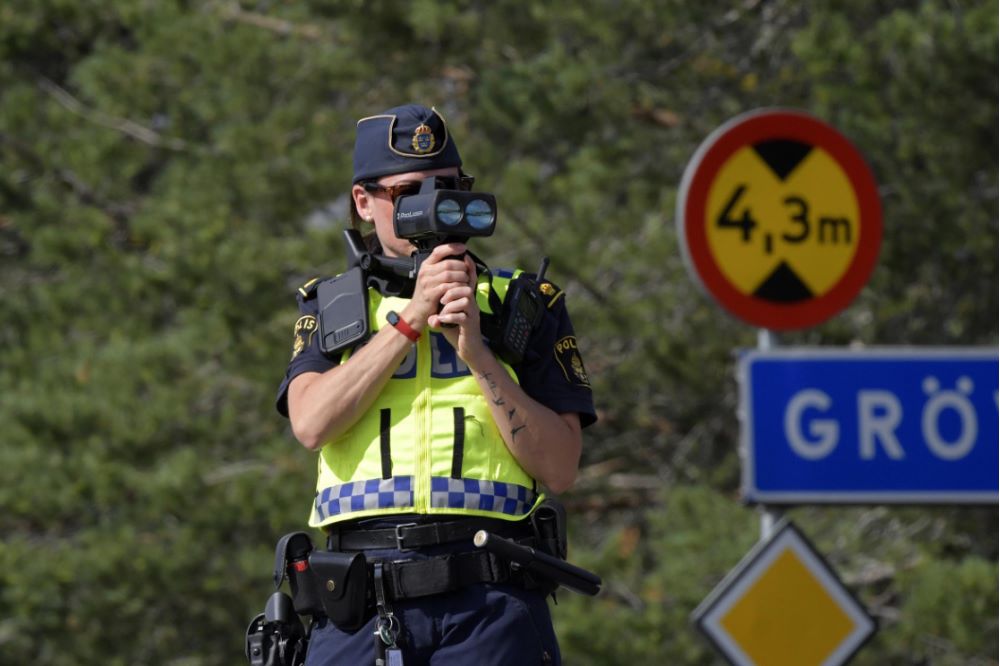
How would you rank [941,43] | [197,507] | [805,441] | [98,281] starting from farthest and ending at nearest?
[98,281] < [197,507] < [941,43] < [805,441]

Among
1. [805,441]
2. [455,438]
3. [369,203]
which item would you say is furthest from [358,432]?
[805,441]

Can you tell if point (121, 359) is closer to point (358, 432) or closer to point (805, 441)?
point (805, 441)

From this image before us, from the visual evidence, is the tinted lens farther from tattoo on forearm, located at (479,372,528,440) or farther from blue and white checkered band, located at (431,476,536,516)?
blue and white checkered band, located at (431,476,536,516)

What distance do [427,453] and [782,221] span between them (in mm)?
2649

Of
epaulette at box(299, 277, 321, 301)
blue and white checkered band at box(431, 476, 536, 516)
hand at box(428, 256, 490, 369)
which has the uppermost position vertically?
epaulette at box(299, 277, 321, 301)

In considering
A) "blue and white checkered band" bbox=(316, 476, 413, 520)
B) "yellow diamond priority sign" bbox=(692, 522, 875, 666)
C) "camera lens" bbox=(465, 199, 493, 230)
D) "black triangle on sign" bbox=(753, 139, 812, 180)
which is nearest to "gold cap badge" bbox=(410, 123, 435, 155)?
"camera lens" bbox=(465, 199, 493, 230)

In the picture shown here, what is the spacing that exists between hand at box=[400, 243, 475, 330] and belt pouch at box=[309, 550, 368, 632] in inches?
17.2

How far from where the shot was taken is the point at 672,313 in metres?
9.21

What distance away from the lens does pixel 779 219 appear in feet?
18.7

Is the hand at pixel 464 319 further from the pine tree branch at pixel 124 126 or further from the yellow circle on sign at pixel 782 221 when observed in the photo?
the pine tree branch at pixel 124 126

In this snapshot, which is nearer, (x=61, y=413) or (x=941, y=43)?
(x=941, y=43)

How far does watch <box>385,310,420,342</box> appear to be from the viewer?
10.6 ft

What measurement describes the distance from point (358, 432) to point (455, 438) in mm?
188

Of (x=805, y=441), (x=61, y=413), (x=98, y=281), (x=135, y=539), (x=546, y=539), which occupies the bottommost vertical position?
(x=546, y=539)
